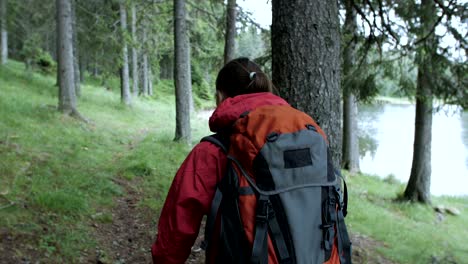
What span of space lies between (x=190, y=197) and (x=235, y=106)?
49cm

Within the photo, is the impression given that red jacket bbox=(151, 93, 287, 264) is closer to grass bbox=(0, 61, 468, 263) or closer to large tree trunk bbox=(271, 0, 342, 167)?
large tree trunk bbox=(271, 0, 342, 167)

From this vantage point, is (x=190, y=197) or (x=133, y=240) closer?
(x=190, y=197)

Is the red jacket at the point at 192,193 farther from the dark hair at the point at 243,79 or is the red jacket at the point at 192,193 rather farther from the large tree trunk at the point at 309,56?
the large tree trunk at the point at 309,56

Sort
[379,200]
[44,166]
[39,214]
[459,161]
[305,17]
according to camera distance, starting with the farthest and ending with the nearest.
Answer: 1. [459,161]
2. [379,200]
3. [44,166]
4. [39,214]
5. [305,17]

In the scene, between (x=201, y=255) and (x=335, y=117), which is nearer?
(x=335, y=117)

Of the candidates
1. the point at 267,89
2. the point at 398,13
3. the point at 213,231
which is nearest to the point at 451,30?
the point at 398,13

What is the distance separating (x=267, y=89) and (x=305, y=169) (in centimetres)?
52

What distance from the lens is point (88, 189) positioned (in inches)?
205

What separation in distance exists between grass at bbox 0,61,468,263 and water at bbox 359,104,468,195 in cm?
263

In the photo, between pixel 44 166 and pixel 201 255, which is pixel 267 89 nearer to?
pixel 201 255

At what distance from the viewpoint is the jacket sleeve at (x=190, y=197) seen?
6.06 ft

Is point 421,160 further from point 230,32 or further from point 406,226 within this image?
point 230,32

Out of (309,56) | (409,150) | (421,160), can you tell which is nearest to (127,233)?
(309,56)

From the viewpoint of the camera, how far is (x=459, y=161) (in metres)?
18.3
